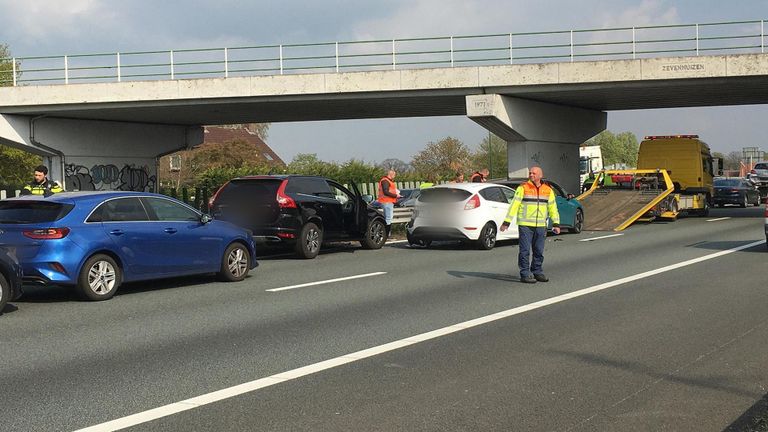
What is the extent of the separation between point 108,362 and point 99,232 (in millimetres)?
3926

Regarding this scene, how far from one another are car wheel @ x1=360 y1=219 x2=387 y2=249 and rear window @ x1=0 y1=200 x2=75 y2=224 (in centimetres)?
837

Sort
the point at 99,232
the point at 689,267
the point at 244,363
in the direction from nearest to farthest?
the point at 244,363
the point at 99,232
the point at 689,267

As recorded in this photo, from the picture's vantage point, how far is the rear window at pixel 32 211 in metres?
10.4

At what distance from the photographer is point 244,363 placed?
6809 mm

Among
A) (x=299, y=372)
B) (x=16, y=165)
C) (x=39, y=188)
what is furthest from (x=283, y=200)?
(x=16, y=165)

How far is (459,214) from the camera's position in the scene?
17547 mm

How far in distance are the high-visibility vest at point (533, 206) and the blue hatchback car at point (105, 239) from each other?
4312 millimetres

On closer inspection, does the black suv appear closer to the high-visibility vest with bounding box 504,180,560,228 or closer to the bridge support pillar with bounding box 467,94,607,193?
the high-visibility vest with bounding box 504,180,560,228

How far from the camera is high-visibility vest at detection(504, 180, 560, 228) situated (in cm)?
1191

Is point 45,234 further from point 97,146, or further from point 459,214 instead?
point 97,146

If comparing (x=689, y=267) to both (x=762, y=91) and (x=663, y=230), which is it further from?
(x=762, y=91)

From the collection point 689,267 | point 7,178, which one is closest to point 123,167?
point 7,178

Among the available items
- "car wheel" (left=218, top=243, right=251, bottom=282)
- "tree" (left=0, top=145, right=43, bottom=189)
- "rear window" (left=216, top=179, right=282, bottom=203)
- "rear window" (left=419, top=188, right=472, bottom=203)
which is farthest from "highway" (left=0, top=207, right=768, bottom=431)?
"tree" (left=0, top=145, right=43, bottom=189)

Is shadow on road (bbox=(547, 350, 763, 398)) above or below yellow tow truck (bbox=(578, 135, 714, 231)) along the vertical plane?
below
